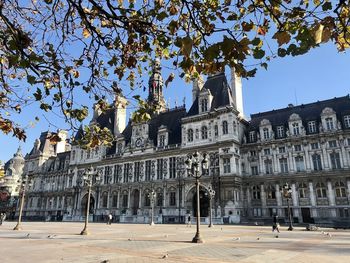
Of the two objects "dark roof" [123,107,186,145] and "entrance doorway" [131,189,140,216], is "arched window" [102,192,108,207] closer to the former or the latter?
"entrance doorway" [131,189,140,216]

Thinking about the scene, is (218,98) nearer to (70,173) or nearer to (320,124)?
(320,124)

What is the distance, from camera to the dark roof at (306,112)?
42903 mm

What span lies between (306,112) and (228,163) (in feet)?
48.0

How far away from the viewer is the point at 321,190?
132ft

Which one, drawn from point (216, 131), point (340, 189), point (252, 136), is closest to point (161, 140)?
point (216, 131)

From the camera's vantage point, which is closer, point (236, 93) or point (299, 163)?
point (299, 163)

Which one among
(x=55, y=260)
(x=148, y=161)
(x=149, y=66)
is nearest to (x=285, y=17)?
(x=149, y=66)

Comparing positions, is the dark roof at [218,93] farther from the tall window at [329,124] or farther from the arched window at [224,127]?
the tall window at [329,124]

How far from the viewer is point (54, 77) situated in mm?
7883

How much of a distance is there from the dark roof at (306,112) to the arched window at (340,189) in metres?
9.14

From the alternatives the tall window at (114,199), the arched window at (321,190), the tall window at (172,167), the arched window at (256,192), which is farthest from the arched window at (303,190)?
the tall window at (114,199)

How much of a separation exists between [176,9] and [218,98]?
43.7 meters

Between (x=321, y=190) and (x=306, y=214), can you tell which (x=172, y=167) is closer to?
(x=306, y=214)

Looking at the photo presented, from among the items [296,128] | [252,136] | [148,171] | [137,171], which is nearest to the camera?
[296,128]
